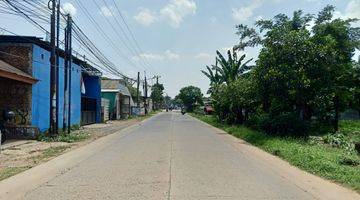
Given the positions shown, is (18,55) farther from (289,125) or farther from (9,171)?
(289,125)

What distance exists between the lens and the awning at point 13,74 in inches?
849

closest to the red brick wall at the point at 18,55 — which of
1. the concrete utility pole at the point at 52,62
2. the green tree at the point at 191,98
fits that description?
the concrete utility pole at the point at 52,62

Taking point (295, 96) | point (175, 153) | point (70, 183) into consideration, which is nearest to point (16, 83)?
point (175, 153)

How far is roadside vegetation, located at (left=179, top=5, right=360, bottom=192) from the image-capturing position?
16531mm

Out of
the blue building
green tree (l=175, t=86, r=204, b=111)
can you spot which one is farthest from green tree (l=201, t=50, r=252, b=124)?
green tree (l=175, t=86, r=204, b=111)

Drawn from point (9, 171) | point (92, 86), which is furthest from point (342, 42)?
point (9, 171)

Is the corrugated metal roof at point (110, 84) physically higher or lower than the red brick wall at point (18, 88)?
higher

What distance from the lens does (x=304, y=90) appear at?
25531mm

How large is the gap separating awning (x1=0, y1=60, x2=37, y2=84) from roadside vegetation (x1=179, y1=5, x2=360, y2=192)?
11823 millimetres

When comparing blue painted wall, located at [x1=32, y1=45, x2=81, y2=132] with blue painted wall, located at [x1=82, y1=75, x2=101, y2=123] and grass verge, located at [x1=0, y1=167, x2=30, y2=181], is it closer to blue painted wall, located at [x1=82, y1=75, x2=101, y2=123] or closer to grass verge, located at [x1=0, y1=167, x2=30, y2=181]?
grass verge, located at [x1=0, y1=167, x2=30, y2=181]

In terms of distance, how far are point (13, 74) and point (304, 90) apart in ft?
47.4

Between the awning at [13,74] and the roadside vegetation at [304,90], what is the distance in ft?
38.8

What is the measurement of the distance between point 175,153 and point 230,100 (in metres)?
22.7

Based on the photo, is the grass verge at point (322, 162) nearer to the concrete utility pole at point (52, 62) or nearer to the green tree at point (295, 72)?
the green tree at point (295, 72)
